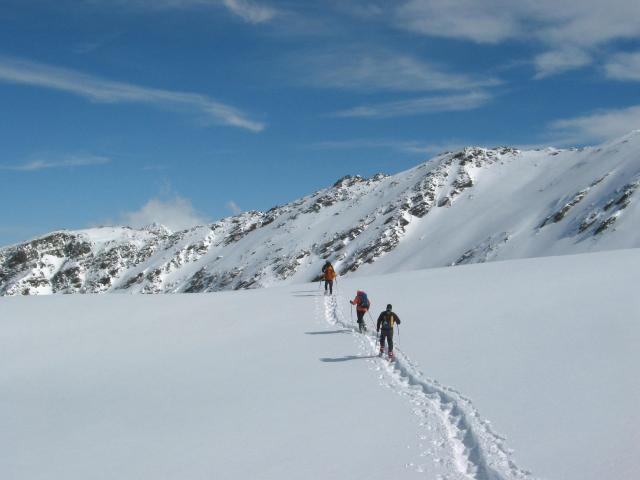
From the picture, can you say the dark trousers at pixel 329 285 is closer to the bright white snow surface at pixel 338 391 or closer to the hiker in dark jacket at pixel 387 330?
the bright white snow surface at pixel 338 391

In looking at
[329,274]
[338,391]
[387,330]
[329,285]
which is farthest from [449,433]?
[329,285]

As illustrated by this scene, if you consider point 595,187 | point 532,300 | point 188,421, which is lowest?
point 188,421

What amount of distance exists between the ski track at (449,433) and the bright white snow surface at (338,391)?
39mm

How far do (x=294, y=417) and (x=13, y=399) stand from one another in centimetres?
811

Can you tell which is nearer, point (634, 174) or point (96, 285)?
point (634, 174)

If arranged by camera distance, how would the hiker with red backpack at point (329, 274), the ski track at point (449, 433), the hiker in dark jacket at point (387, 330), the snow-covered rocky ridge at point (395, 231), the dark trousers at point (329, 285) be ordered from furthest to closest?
the snow-covered rocky ridge at point (395, 231), the dark trousers at point (329, 285), the hiker with red backpack at point (329, 274), the hiker in dark jacket at point (387, 330), the ski track at point (449, 433)

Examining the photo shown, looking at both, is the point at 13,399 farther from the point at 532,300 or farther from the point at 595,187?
the point at 595,187

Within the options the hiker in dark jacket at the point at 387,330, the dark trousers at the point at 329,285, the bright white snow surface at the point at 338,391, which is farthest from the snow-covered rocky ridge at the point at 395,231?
the hiker in dark jacket at the point at 387,330

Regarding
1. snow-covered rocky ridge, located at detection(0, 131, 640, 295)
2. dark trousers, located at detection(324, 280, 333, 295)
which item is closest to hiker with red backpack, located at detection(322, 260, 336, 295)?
dark trousers, located at detection(324, 280, 333, 295)

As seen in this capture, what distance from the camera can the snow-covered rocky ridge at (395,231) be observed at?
80.5 meters

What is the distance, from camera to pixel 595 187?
284ft

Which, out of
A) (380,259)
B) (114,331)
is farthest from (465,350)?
(380,259)

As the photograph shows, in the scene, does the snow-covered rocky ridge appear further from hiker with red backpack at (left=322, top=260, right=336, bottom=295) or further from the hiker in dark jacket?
the hiker in dark jacket

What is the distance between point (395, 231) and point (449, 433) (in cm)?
9963
